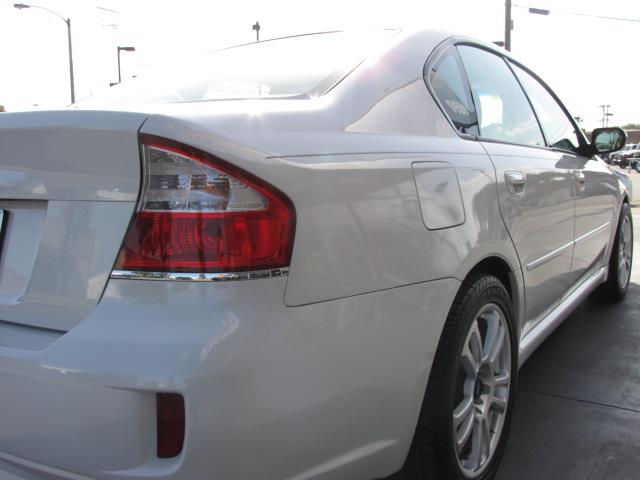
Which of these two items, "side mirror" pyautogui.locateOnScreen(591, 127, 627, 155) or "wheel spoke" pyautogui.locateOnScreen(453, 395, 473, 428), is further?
"side mirror" pyautogui.locateOnScreen(591, 127, 627, 155)

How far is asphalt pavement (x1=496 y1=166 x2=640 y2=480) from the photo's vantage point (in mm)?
2430

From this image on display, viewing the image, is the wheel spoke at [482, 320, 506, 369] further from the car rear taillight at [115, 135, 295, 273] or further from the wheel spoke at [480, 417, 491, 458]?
the car rear taillight at [115, 135, 295, 273]

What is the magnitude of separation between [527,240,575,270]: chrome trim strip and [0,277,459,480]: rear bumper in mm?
1318

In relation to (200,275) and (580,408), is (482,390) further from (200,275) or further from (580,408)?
(200,275)

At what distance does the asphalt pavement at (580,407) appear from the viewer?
2.43 metres

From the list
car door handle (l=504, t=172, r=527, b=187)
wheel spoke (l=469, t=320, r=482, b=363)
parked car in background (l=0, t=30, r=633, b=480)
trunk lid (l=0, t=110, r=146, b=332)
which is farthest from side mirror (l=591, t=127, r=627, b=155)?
trunk lid (l=0, t=110, r=146, b=332)

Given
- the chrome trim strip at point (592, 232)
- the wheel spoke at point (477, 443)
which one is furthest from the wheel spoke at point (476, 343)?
the chrome trim strip at point (592, 232)

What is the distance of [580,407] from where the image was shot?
295 centimetres

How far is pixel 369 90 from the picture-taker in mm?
1826

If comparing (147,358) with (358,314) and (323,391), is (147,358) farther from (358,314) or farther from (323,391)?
(358,314)

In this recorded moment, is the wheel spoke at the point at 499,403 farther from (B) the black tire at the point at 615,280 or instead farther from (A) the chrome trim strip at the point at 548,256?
(B) the black tire at the point at 615,280

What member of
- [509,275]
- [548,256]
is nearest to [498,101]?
[548,256]

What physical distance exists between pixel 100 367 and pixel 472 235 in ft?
4.02

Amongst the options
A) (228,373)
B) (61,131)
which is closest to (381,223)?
(228,373)
